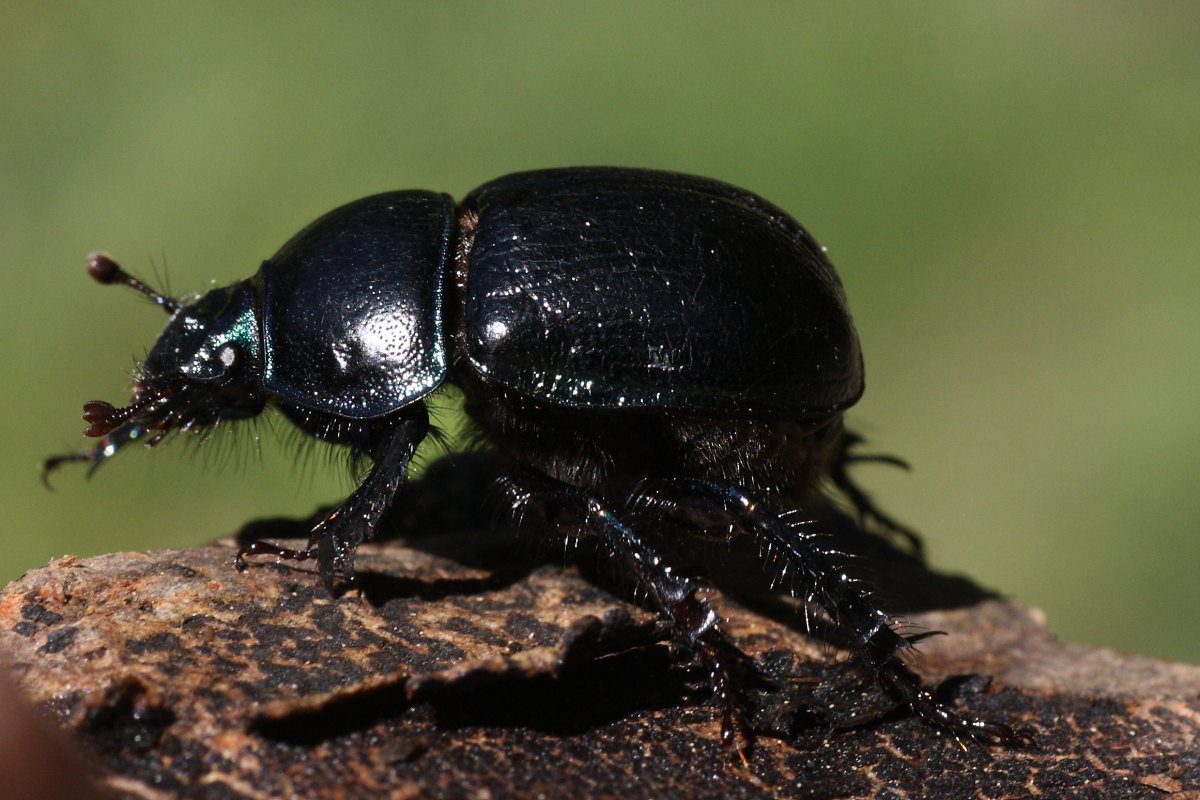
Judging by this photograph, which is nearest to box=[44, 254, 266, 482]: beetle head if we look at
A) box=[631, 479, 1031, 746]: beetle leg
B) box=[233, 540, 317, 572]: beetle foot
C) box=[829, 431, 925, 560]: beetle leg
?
box=[233, 540, 317, 572]: beetle foot

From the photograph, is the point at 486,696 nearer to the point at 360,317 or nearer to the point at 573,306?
the point at 573,306

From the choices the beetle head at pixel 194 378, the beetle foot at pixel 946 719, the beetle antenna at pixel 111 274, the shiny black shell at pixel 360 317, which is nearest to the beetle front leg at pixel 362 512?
the shiny black shell at pixel 360 317

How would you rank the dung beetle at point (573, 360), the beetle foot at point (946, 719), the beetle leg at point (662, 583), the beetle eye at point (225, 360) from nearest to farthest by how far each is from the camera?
the beetle leg at point (662, 583) < the beetle foot at point (946, 719) < the dung beetle at point (573, 360) < the beetle eye at point (225, 360)

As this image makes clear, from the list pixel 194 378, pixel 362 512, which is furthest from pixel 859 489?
pixel 194 378

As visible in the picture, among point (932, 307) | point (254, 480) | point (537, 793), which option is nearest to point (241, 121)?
point (254, 480)

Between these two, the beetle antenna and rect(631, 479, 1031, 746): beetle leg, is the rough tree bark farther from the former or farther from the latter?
the beetle antenna

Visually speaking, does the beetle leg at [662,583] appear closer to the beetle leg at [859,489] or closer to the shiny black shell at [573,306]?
the shiny black shell at [573,306]
